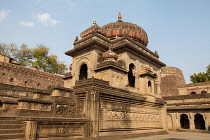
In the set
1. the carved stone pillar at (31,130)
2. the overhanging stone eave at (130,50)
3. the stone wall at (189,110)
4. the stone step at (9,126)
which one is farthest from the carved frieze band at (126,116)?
the stone wall at (189,110)

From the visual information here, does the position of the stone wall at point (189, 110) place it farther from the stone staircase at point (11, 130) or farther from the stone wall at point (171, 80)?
the stone staircase at point (11, 130)

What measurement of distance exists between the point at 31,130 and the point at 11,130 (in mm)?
703

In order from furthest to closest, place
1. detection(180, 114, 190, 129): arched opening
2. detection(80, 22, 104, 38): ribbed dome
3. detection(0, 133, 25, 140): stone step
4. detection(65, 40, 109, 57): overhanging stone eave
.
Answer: detection(180, 114, 190, 129): arched opening < detection(80, 22, 104, 38): ribbed dome < detection(65, 40, 109, 57): overhanging stone eave < detection(0, 133, 25, 140): stone step

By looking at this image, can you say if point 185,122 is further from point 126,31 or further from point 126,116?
point 126,116

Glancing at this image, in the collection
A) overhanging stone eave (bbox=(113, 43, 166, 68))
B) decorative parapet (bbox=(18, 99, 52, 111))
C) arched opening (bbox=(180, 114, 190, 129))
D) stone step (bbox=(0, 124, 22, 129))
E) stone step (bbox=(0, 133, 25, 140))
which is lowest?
arched opening (bbox=(180, 114, 190, 129))

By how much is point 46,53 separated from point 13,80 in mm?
20206

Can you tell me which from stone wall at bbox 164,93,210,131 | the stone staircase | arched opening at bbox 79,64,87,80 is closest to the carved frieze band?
the stone staircase

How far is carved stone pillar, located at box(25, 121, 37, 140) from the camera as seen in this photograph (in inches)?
249

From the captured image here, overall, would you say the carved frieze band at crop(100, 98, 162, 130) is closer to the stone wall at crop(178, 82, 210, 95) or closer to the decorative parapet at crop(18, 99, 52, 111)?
the decorative parapet at crop(18, 99, 52, 111)

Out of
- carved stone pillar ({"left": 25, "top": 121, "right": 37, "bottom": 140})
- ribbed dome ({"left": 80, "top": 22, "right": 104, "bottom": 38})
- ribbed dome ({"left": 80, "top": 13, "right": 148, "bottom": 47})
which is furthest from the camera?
ribbed dome ({"left": 80, "top": 13, "right": 148, "bottom": 47})

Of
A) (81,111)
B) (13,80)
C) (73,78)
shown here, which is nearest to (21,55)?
(13,80)

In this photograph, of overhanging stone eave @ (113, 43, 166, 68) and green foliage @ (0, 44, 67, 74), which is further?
green foliage @ (0, 44, 67, 74)

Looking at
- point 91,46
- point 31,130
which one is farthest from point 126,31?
point 31,130

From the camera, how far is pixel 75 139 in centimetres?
786
